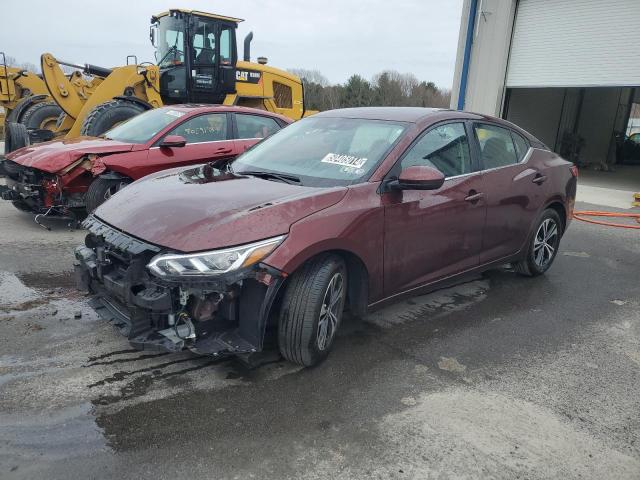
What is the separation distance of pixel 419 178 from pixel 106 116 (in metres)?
6.89

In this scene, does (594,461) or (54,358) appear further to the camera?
(54,358)

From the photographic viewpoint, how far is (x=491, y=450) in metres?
2.59

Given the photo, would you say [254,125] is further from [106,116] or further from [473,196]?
[473,196]

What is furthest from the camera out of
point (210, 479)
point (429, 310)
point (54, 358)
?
point (429, 310)

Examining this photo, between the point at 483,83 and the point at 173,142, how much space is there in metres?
12.0

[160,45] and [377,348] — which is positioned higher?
[160,45]

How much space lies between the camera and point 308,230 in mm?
3006

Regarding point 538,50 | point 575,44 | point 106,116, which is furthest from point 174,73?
point 575,44

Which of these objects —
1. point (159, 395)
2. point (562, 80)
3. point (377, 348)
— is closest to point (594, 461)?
point (377, 348)

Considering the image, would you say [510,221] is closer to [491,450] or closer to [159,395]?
[491,450]

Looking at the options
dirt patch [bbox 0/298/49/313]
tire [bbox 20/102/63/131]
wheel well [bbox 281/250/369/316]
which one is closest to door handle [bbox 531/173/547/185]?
wheel well [bbox 281/250/369/316]

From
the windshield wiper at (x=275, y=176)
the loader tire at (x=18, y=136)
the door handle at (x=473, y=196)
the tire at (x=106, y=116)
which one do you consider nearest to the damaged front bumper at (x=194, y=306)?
the windshield wiper at (x=275, y=176)

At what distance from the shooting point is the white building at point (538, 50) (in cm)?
1279

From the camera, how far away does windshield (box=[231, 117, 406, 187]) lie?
3.59m
